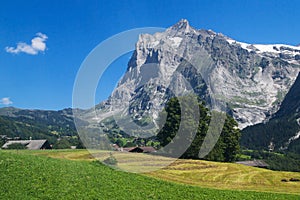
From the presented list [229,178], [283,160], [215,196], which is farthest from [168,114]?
[283,160]

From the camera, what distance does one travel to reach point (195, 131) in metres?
58.8

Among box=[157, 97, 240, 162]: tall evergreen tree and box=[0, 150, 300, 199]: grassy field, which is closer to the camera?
box=[0, 150, 300, 199]: grassy field

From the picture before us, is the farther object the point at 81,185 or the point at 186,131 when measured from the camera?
the point at 186,131

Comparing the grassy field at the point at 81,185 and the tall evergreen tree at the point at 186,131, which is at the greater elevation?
the tall evergreen tree at the point at 186,131

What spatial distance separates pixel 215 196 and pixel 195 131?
96.1 ft

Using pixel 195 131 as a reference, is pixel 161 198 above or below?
below

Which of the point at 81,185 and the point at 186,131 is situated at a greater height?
the point at 186,131

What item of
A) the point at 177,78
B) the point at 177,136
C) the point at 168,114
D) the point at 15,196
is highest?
the point at 177,78

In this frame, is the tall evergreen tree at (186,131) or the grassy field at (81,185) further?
the tall evergreen tree at (186,131)

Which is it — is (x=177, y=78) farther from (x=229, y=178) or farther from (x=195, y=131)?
(x=229, y=178)

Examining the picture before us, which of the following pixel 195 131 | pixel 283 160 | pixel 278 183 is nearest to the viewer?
pixel 278 183

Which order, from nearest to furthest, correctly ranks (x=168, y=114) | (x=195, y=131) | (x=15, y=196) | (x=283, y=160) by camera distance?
(x=15, y=196), (x=195, y=131), (x=168, y=114), (x=283, y=160)

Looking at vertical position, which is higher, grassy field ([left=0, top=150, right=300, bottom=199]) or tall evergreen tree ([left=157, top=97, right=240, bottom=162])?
tall evergreen tree ([left=157, top=97, right=240, bottom=162])

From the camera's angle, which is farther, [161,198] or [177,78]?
[177,78]
